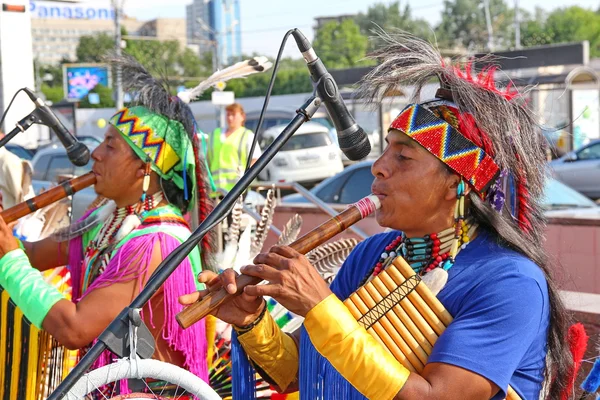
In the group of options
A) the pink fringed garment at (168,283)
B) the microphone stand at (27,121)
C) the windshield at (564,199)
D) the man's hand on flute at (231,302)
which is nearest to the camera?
the man's hand on flute at (231,302)

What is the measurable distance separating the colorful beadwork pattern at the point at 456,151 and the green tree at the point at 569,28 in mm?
65720

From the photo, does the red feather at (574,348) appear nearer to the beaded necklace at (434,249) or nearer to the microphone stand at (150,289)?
the beaded necklace at (434,249)

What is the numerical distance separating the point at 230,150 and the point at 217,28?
49528 millimetres

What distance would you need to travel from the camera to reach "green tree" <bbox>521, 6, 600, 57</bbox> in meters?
66.9

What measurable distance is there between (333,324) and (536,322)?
0.48m

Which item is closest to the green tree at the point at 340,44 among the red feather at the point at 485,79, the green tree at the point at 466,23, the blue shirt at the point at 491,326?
the green tree at the point at 466,23

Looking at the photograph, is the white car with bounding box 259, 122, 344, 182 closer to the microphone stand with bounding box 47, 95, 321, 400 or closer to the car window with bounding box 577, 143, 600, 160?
the car window with bounding box 577, 143, 600, 160

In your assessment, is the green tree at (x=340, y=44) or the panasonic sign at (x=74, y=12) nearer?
the panasonic sign at (x=74, y=12)

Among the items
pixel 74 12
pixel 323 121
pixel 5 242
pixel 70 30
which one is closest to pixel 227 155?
pixel 5 242

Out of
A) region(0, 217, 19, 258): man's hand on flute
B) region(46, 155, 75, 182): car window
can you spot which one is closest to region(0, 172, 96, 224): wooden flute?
region(0, 217, 19, 258): man's hand on flute

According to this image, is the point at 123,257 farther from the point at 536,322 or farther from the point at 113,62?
the point at 536,322

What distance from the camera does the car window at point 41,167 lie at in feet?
40.6

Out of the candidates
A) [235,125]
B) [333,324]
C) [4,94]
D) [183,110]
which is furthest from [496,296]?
[4,94]

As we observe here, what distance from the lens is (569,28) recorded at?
67.7m
